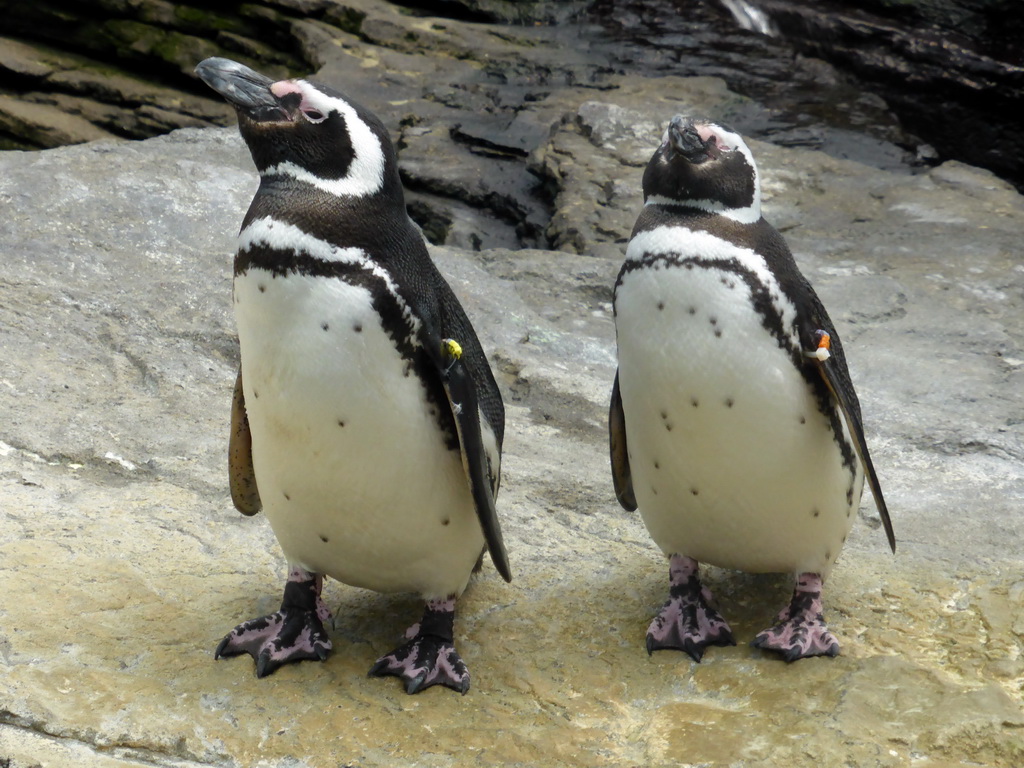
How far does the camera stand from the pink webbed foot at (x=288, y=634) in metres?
2.88

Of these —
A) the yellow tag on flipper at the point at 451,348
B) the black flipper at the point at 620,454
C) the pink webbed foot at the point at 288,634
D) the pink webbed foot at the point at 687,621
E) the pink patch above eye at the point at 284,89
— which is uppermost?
the pink patch above eye at the point at 284,89

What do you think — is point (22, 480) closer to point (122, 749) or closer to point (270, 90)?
point (122, 749)

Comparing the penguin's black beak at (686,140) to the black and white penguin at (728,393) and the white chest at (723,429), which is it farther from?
the white chest at (723,429)

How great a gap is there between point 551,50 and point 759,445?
7834mm

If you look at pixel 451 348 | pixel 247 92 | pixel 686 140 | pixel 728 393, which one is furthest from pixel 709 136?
pixel 247 92

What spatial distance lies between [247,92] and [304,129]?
0.14 m

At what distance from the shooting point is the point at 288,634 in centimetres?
293

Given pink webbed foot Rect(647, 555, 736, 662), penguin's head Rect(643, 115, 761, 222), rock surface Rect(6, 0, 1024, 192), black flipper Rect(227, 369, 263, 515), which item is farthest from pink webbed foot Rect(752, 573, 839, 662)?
rock surface Rect(6, 0, 1024, 192)

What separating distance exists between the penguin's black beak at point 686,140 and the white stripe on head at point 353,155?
2.28 feet

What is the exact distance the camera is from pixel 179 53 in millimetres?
9617

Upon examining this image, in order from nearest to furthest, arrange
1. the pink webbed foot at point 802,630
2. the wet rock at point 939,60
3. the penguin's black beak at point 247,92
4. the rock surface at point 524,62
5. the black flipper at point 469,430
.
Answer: the penguin's black beak at point 247,92 < the black flipper at point 469,430 < the pink webbed foot at point 802,630 < the rock surface at point 524,62 < the wet rock at point 939,60

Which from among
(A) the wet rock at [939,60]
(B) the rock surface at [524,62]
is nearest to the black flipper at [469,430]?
(B) the rock surface at [524,62]

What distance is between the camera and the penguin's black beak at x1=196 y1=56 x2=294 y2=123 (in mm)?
2592

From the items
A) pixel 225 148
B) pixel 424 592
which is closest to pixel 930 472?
pixel 424 592
